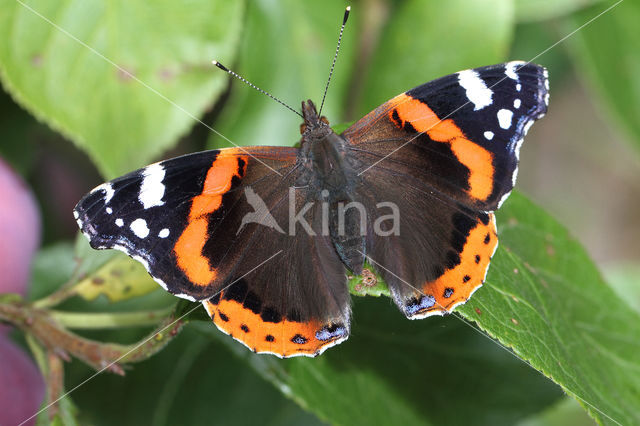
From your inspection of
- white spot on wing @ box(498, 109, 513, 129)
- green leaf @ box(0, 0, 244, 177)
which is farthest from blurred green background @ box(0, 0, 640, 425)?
white spot on wing @ box(498, 109, 513, 129)

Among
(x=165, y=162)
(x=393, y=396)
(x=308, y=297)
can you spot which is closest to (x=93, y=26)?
(x=165, y=162)

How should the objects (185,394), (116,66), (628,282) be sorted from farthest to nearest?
1. (628,282)
2. (185,394)
3. (116,66)

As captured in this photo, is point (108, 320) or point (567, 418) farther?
point (567, 418)

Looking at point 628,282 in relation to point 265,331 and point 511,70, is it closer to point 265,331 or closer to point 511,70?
point 511,70

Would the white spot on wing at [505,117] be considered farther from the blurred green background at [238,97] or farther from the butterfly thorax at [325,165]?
the blurred green background at [238,97]

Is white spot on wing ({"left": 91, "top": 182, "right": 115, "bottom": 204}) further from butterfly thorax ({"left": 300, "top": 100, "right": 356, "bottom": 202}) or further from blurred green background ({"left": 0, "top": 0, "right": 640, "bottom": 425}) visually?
butterfly thorax ({"left": 300, "top": 100, "right": 356, "bottom": 202})

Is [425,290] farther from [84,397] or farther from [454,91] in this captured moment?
[84,397]

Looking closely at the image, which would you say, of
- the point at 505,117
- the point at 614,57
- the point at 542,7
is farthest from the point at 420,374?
the point at 614,57
